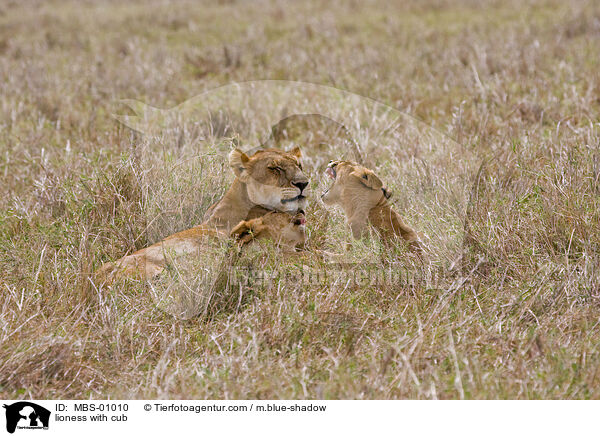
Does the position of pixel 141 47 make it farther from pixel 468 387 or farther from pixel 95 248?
pixel 468 387

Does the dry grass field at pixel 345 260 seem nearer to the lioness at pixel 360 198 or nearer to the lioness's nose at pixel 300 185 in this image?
the lioness at pixel 360 198

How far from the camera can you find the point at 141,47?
12281 millimetres

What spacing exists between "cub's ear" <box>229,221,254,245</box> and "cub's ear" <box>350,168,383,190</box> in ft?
2.26

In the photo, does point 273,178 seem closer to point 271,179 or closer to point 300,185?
point 271,179

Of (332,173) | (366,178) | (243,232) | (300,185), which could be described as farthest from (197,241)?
(366,178)

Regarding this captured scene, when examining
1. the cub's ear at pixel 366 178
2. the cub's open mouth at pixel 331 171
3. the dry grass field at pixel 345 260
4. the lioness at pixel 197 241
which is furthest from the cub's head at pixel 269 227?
the cub's ear at pixel 366 178

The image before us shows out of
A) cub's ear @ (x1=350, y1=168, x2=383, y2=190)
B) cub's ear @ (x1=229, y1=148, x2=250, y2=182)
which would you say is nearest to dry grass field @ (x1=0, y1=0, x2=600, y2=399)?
cub's ear @ (x1=350, y1=168, x2=383, y2=190)

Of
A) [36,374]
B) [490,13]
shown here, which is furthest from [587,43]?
[36,374]

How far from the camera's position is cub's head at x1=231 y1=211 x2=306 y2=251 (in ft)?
13.7

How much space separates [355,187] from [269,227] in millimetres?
562

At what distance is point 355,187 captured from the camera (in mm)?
4168

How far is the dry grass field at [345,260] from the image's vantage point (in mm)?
3607

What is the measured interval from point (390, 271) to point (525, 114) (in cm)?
403

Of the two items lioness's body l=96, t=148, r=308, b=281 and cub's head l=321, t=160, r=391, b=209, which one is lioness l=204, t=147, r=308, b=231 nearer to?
lioness's body l=96, t=148, r=308, b=281
